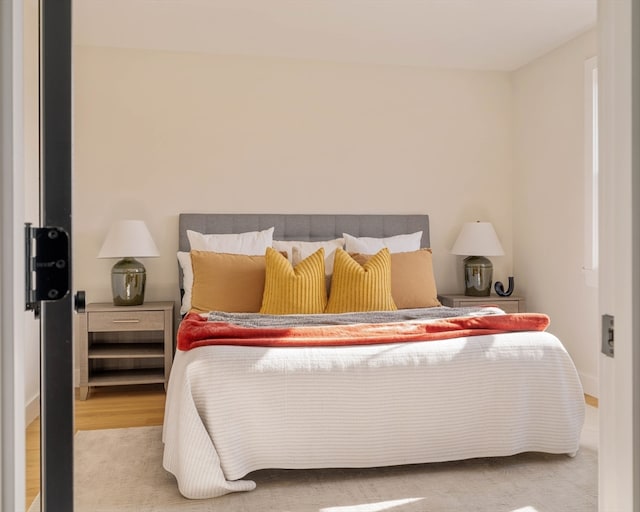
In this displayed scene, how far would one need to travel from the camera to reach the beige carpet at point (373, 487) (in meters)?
2.55

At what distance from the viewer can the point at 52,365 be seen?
0.98 meters

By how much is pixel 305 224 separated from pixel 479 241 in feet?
4.71

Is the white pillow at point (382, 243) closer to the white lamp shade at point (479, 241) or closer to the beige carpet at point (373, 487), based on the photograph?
the white lamp shade at point (479, 241)

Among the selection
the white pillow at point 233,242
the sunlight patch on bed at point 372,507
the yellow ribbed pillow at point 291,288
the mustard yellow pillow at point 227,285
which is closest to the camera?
the sunlight patch on bed at point 372,507

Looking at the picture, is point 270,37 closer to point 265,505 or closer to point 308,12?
point 308,12

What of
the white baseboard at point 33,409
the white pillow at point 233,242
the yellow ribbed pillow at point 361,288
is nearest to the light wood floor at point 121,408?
the white pillow at point 233,242

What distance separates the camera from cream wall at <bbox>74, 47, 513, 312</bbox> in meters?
4.89

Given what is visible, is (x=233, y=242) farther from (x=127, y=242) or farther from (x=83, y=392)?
(x=83, y=392)

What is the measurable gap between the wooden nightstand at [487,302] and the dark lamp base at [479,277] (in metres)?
0.07

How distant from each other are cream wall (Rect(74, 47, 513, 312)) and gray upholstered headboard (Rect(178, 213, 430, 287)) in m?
0.10

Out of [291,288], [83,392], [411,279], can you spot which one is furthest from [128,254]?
[411,279]

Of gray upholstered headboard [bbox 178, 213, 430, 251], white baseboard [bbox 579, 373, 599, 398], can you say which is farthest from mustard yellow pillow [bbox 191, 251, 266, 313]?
white baseboard [bbox 579, 373, 599, 398]

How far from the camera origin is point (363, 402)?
2.80 meters
